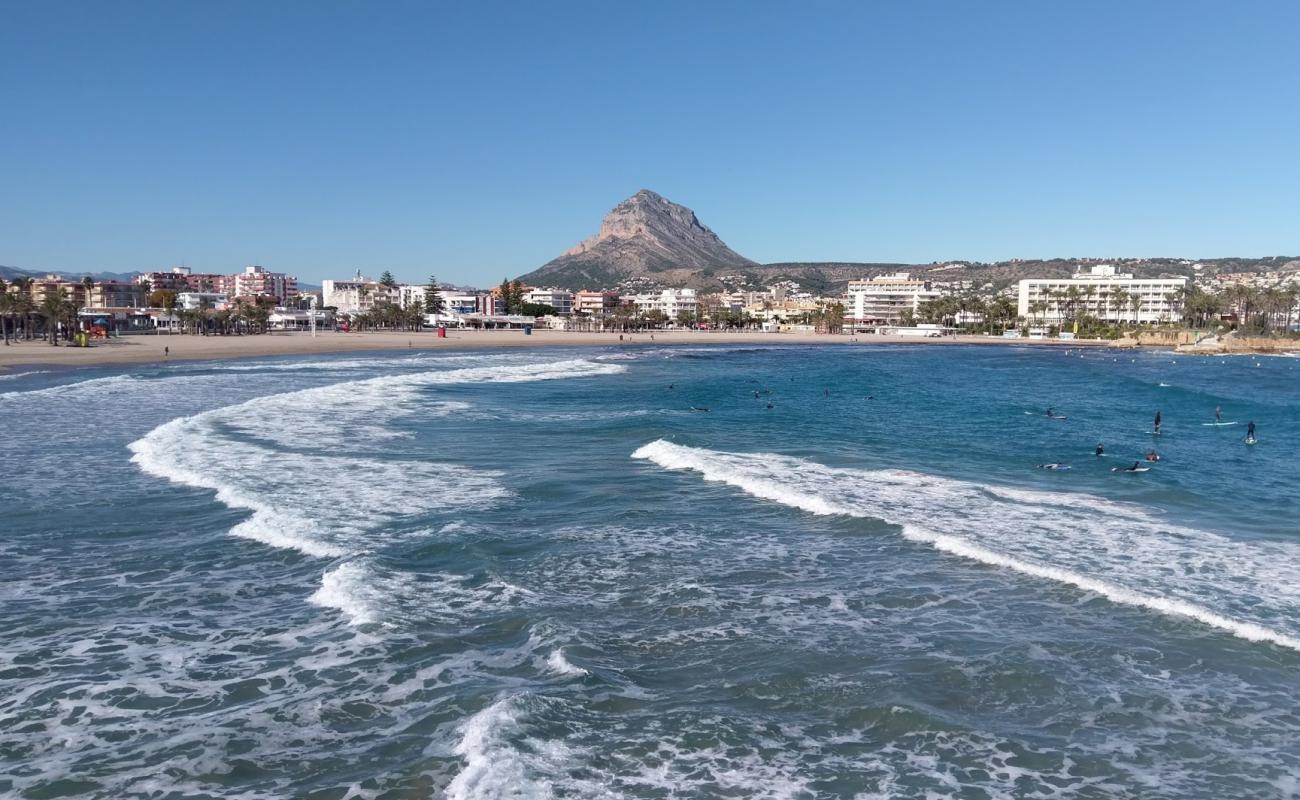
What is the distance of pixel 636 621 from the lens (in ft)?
36.1

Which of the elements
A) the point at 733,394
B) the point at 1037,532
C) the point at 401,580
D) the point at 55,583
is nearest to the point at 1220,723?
the point at 1037,532

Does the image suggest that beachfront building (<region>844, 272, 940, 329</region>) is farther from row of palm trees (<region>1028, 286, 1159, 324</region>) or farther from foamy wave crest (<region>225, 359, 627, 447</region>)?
foamy wave crest (<region>225, 359, 627, 447</region>)

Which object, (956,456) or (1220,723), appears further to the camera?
(956,456)

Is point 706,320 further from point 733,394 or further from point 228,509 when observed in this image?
point 228,509

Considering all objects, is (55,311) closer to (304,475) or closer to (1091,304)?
(304,475)

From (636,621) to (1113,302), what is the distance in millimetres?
173198

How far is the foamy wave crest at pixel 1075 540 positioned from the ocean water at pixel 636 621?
9 cm

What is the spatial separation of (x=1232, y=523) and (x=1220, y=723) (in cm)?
1034

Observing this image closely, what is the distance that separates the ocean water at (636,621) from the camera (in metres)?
7.66

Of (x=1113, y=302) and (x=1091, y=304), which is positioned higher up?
(x=1113, y=302)

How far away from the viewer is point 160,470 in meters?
20.3

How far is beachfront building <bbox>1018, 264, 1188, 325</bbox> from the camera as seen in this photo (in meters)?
161

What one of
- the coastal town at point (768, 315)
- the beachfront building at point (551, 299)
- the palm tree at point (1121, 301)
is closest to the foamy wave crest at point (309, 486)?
the coastal town at point (768, 315)

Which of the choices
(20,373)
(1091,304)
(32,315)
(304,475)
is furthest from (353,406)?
(1091,304)
